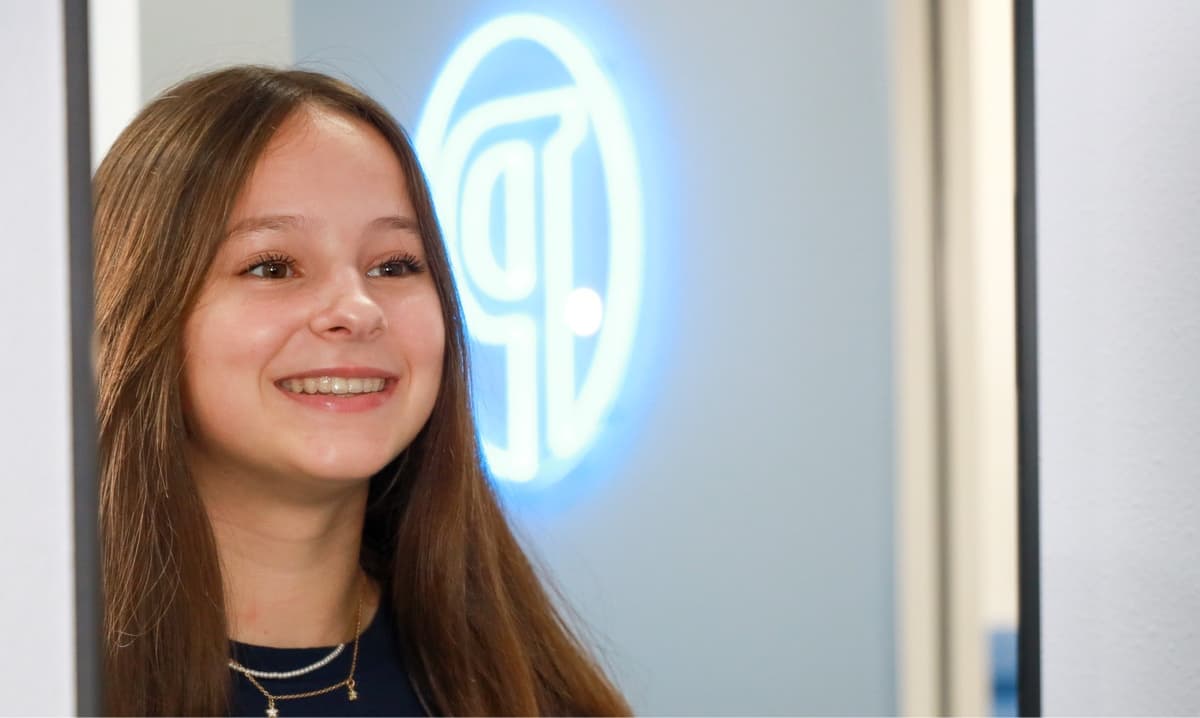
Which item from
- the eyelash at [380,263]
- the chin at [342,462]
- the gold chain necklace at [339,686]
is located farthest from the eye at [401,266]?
the gold chain necklace at [339,686]

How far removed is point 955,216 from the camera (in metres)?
1.00

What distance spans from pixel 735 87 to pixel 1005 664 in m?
0.55

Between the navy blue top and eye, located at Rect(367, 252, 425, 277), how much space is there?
272 mm

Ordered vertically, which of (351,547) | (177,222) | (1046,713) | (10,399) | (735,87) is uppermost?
(735,87)

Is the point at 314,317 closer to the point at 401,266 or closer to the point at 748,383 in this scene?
the point at 401,266

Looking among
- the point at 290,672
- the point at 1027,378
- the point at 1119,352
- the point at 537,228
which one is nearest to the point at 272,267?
the point at 537,228

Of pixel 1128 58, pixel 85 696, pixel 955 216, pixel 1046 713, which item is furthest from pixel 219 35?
pixel 1046 713

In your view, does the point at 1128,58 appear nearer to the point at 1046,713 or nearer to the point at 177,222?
the point at 1046,713

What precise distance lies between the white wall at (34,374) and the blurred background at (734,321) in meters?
0.01

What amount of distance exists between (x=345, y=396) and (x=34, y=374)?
10.2 inches

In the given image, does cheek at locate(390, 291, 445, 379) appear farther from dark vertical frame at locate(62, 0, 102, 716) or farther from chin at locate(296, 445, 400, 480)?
dark vertical frame at locate(62, 0, 102, 716)

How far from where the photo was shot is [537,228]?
920 mm

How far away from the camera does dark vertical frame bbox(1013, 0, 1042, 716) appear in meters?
1.02

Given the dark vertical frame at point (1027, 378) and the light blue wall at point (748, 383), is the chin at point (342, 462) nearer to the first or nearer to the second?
the light blue wall at point (748, 383)
